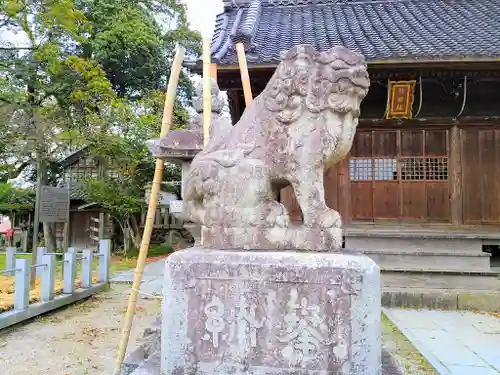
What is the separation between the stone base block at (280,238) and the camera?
7.58ft

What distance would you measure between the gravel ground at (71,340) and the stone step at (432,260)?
4.16 m

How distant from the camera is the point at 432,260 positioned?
7145 millimetres

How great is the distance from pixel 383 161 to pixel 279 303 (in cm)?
581

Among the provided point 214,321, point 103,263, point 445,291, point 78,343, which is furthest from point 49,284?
point 445,291

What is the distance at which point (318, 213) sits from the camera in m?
2.32

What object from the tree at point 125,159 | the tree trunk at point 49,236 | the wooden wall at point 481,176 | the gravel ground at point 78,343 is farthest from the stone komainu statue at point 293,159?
the tree trunk at point 49,236

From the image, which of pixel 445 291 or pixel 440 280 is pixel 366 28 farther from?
pixel 445 291

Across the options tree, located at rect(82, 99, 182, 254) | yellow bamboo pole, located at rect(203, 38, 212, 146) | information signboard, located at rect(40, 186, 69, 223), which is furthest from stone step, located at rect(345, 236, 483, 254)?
tree, located at rect(82, 99, 182, 254)

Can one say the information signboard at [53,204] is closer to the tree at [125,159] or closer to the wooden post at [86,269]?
the wooden post at [86,269]

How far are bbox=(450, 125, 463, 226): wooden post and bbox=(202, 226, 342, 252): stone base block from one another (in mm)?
5776

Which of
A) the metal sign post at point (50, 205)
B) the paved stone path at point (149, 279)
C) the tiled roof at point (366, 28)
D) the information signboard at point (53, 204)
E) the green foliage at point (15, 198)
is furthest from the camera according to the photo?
the green foliage at point (15, 198)

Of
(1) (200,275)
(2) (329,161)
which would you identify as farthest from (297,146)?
(1) (200,275)

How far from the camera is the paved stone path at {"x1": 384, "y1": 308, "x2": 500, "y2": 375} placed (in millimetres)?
3875

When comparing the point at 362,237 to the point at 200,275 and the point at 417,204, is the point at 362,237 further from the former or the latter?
the point at 200,275
